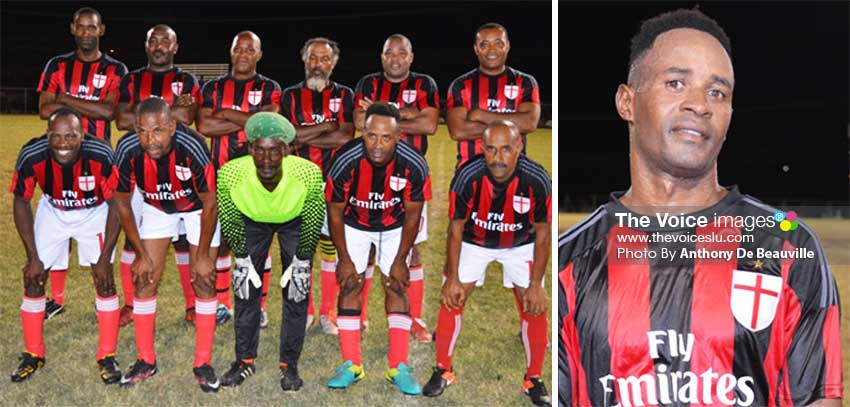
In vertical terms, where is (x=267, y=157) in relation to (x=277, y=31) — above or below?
below

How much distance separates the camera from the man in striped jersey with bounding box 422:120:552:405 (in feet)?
11.0

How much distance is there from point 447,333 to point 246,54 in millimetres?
1413

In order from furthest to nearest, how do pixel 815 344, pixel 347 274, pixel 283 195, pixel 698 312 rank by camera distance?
pixel 347 274
pixel 283 195
pixel 698 312
pixel 815 344

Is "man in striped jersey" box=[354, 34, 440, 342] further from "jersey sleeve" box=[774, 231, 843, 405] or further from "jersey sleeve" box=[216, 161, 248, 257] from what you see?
"jersey sleeve" box=[774, 231, 843, 405]

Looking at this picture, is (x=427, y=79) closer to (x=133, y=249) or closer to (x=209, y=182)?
(x=209, y=182)

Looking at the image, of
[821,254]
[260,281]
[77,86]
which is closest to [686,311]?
[821,254]

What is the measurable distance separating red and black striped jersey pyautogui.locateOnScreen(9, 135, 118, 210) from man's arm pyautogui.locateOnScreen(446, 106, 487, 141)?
1370 mm

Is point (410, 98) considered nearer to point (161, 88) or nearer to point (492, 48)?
point (492, 48)

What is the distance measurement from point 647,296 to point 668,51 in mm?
924

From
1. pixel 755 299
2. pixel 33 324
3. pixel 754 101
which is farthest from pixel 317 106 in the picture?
pixel 755 299

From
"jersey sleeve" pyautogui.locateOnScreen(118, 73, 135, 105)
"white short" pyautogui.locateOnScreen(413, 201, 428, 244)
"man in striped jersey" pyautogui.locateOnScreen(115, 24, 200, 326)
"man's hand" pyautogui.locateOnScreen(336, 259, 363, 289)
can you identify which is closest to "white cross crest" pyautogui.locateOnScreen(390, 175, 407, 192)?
"white short" pyautogui.locateOnScreen(413, 201, 428, 244)

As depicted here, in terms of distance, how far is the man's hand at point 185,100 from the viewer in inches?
137

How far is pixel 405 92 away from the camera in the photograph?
3.50 m

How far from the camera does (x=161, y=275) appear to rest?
350cm
